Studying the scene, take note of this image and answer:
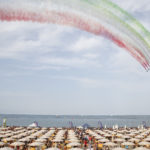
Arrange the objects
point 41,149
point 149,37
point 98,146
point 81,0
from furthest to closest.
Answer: point 98,146 → point 41,149 → point 149,37 → point 81,0

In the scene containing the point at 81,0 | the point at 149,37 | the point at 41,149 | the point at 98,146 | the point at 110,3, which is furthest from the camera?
the point at 98,146

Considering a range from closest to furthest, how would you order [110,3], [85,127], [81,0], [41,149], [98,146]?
[81,0] → [110,3] → [41,149] → [98,146] → [85,127]

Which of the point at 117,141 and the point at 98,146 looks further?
the point at 117,141

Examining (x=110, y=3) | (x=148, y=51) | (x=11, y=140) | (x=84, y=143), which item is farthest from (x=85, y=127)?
(x=110, y=3)

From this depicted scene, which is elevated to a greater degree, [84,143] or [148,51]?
[148,51]

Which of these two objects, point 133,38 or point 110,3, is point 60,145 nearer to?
point 133,38

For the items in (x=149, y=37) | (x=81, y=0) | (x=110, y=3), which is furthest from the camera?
(x=149, y=37)

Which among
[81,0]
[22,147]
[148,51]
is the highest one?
[81,0]

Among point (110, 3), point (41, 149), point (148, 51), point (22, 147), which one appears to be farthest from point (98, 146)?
point (110, 3)

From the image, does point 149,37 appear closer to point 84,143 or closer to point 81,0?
point 81,0
